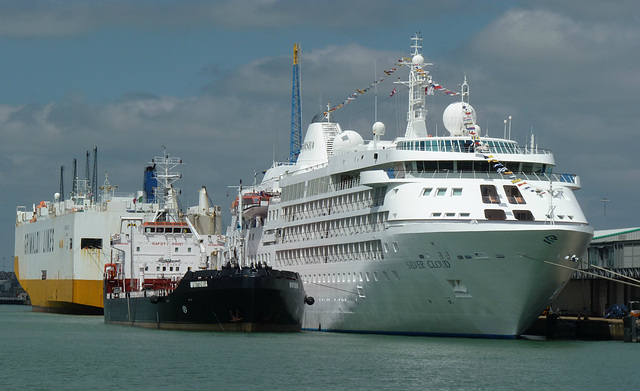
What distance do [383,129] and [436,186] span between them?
402 inches

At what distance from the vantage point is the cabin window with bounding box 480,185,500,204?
4856 centimetres

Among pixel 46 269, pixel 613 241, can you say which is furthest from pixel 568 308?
pixel 46 269

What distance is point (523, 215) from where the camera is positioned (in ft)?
159

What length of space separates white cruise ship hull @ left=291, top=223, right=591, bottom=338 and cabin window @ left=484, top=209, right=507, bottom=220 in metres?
1.38

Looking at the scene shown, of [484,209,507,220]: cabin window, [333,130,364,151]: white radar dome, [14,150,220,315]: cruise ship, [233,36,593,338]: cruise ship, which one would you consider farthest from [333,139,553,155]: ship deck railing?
[14,150,220,315]: cruise ship

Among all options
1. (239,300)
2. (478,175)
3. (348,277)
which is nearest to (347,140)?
(348,277)

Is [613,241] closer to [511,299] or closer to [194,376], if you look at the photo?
[511,299]

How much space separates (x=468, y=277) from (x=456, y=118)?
32.1 feet

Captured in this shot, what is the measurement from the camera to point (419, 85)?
57.7m

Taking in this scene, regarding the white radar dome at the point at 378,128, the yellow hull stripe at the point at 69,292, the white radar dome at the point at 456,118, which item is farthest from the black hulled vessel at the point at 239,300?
the yellow hull stripe at the point at 69,292

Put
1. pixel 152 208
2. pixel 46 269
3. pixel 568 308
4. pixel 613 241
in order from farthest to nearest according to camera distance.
A: 1. pixel 46 269
2. pixel 152 208
3. pixel 568 308
4. pixel 613 241

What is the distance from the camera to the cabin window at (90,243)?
294 ft

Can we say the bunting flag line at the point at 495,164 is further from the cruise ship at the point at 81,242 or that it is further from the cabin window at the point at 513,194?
the cruise ship at the point at 81,242

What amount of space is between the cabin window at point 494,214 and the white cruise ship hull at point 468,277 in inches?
54.5
